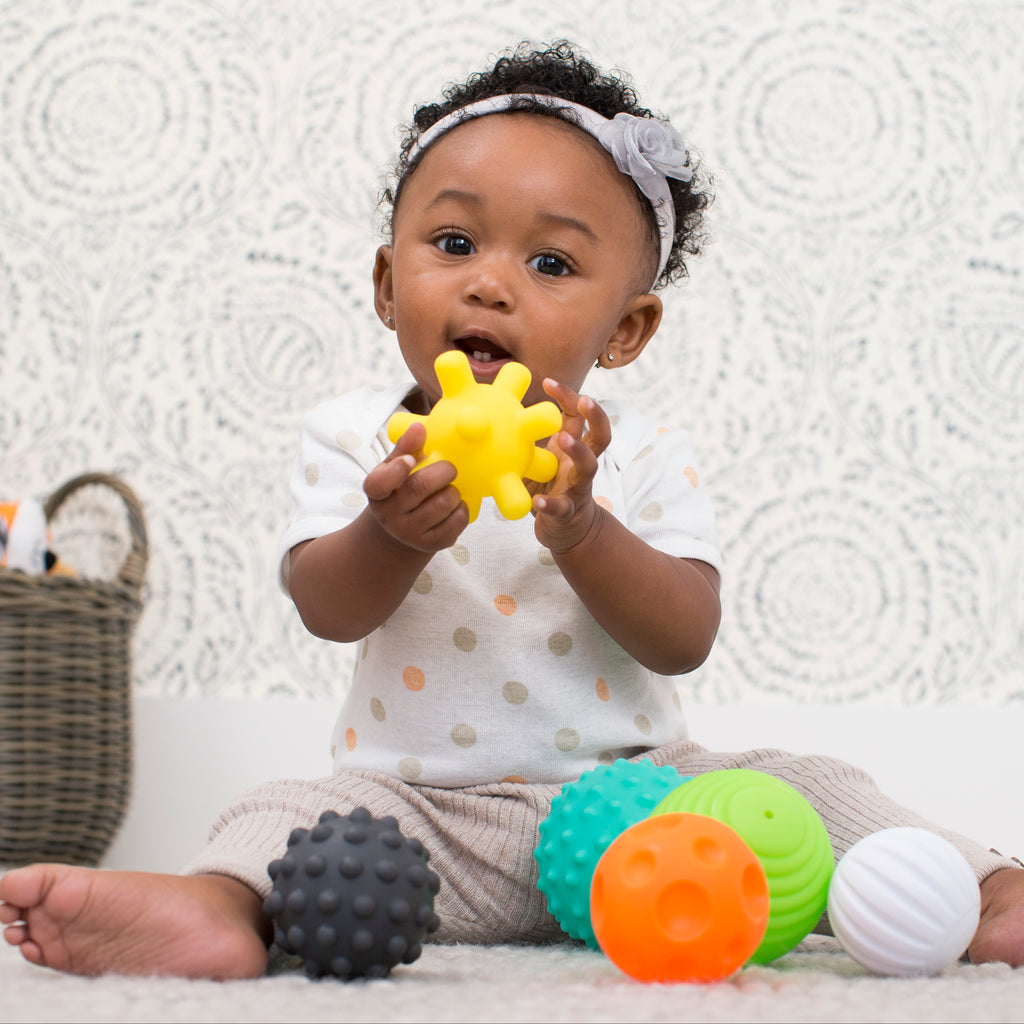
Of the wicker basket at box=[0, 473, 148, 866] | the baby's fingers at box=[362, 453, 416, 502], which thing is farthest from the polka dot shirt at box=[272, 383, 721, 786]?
A: the wicker basket at box=[0, 473, 148, 866]

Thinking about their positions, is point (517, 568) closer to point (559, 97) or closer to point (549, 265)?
point (549, 265)

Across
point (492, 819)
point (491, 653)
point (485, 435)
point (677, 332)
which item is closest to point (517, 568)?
point (491, 653)

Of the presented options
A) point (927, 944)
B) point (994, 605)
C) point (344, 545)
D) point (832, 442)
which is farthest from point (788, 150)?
point (927, 944)

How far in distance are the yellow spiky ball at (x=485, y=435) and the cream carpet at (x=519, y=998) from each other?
0.75 feet

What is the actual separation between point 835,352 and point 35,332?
3.34 ft

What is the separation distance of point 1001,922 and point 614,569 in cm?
30

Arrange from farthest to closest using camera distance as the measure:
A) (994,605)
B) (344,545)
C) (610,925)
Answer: (994,605) → (344,545) → (610,925)

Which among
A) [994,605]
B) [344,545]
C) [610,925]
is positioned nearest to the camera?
[610,925]

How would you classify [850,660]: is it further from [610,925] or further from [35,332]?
[35,332]

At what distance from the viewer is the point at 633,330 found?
0.95 metres

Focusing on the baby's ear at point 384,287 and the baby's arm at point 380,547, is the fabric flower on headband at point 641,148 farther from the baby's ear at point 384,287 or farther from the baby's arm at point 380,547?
the baby's arm at point 380,547

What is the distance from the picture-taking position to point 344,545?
0.69 meters

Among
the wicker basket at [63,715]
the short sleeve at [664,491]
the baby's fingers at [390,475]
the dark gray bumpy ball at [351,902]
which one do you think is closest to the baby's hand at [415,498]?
the baby's fingers at [390,475]

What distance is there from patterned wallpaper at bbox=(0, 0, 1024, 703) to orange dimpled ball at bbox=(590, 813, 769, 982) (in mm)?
839
